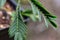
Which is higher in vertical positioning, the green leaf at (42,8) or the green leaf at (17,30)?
the green leaf at (42,8)

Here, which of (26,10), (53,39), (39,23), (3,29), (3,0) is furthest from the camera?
(39,23)

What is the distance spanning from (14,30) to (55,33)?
42.1 inches

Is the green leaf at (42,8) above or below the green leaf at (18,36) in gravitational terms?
above

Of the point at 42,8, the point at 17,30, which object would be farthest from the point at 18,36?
the point at 42,8

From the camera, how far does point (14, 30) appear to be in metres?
0.54

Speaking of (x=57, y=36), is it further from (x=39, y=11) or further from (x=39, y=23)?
(x=39, y=11)

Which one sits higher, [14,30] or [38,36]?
[14,30]

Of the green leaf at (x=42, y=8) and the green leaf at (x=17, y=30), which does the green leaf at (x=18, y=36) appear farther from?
the green leaf at (x=42, y=8)

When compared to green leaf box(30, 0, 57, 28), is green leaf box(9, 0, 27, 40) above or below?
below

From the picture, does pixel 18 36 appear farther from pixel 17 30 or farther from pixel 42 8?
pixel 42 8

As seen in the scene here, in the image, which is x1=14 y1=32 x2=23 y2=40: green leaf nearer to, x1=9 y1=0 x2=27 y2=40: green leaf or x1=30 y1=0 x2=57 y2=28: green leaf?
x1=9 y1=0 x2=27 y2=40: green leaf

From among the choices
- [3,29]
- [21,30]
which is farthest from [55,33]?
[21,30]

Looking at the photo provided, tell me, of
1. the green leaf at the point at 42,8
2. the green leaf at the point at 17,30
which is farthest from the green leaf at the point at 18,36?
the green leaf at the point at 42,8

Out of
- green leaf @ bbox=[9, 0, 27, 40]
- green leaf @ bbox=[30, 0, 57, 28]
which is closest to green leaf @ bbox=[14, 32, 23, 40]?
green leaf @ bbox=[9, 0, 27, 40]
